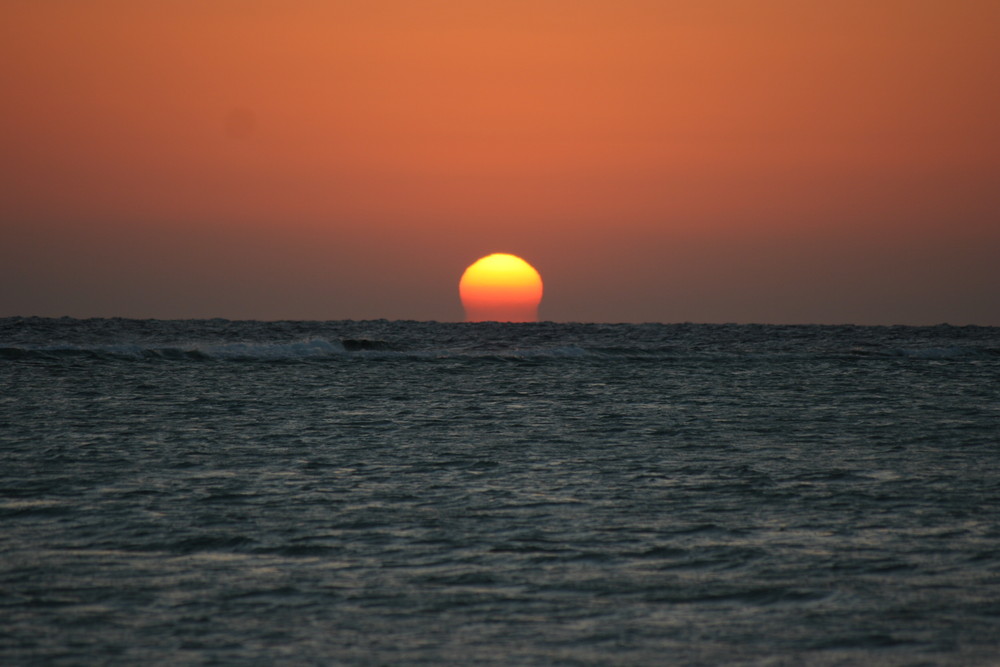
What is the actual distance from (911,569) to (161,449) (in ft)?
42.2

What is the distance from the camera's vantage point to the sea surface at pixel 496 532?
7828mm

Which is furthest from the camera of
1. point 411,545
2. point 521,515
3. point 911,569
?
point 521,515

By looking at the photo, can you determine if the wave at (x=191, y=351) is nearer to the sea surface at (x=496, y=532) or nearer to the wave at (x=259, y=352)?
the wave at (x=259, y=352)

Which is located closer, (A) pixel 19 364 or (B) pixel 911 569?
(B) pixel 911 569

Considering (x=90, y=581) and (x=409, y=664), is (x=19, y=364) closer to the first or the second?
(x=90, y=581)

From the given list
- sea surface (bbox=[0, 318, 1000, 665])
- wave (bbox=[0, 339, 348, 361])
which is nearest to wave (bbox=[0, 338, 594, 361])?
wave (bbox=[0, 339, 348, 361])

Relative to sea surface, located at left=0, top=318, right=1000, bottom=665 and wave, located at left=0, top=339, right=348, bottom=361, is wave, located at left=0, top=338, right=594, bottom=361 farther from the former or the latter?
sea surface, located at left=0, top=318, right=1000, bottom=665

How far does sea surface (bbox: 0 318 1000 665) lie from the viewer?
7828 millimetres

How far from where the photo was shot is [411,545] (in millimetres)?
10711

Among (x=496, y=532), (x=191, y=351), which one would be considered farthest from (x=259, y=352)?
(x=496, y=532)

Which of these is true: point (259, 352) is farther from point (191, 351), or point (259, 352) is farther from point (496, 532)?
point (496, 532)

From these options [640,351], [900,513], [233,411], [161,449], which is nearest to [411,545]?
[900,513]

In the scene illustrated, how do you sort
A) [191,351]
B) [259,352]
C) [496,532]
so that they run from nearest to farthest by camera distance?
1. [496,532]
2. [191,351]
3. [259,352]

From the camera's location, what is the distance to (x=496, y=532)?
1129cm
